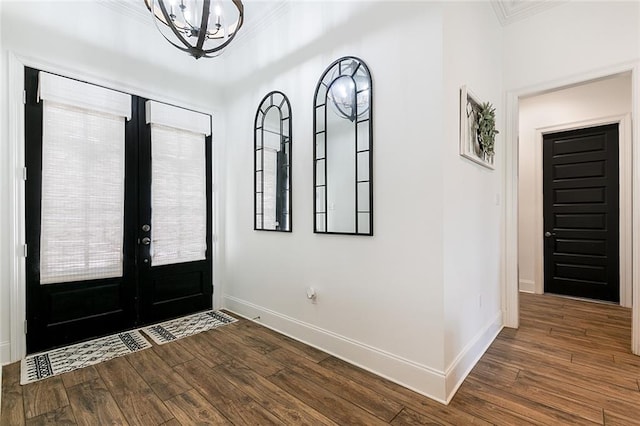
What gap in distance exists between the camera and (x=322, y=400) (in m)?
1.86

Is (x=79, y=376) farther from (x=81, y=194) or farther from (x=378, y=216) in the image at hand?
(x=378, y=216)

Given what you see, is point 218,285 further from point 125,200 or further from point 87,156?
point 87,156

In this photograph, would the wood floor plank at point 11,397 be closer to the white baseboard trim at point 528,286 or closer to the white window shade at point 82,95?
the white window shade at point 82,95

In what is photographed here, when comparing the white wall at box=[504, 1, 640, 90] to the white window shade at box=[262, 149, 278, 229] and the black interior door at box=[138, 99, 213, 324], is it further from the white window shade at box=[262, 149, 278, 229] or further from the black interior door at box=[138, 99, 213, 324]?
the black interior door at box=[138, 99, 213, 324]

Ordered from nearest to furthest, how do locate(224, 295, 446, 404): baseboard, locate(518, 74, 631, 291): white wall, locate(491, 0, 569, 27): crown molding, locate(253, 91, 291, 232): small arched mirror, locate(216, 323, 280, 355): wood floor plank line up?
1. locate(224, 295, 446, 404): baseboard
2. locate(216, 323, 280, 355): wood floor plank
3. locate(491, 0, 569, 27): crown molding
4. locate(253, 91, 291, 232): small arched mirror
5. locate(518, 74, 631, 291): white wall

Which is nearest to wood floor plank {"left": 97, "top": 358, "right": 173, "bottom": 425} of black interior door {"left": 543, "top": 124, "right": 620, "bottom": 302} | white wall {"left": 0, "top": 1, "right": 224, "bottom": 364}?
white wall {"left": 0, "top": 1, "right": 224, "bottom": 364}

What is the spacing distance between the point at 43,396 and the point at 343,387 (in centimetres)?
193

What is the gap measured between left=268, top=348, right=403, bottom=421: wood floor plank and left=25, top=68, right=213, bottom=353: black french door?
1503mm

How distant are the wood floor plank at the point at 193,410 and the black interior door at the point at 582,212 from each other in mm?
4636

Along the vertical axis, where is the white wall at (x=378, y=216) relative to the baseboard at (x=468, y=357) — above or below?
above

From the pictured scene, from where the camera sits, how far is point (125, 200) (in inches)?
115

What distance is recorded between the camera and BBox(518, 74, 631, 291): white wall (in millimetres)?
3756

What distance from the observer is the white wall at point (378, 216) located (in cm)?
191

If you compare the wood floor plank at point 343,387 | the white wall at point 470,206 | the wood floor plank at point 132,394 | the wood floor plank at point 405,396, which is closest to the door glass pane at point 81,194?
the wood floor plank at point 132,394
